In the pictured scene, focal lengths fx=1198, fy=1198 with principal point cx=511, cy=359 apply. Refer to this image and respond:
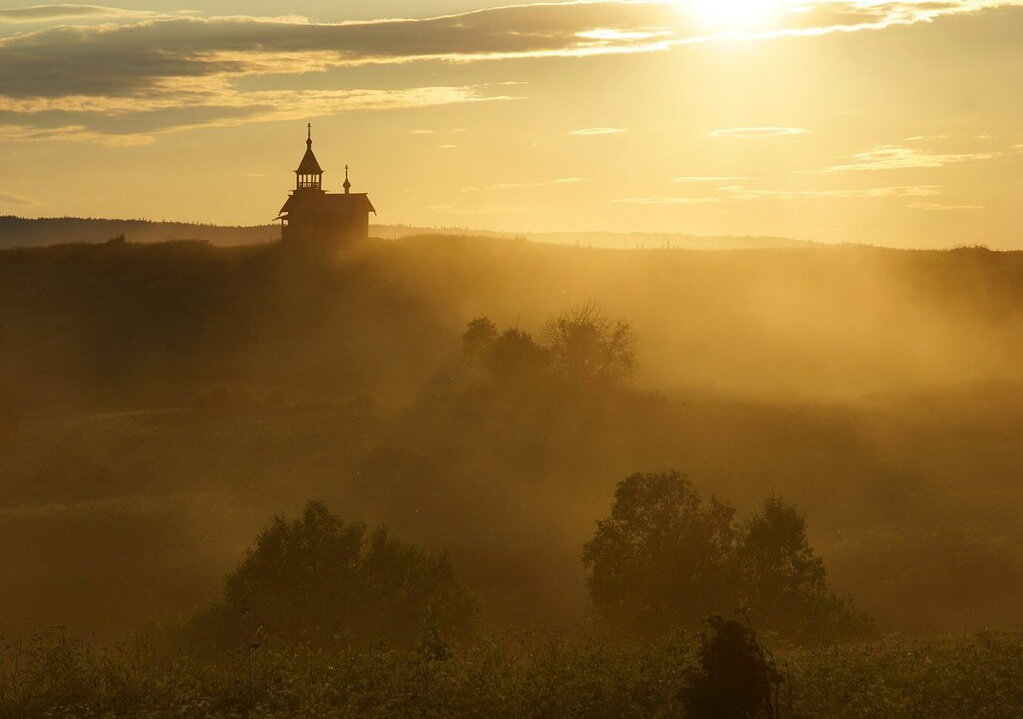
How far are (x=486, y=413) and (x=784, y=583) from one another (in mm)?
42640

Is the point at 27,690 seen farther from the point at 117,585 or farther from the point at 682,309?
the point at 682,309

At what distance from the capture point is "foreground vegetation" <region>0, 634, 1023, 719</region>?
2161cm

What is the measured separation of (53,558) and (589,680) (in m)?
39.7

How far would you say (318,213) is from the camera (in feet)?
436

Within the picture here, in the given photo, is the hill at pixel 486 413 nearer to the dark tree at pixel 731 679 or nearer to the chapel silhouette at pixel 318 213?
the chapel silhouette at pixel 318 213

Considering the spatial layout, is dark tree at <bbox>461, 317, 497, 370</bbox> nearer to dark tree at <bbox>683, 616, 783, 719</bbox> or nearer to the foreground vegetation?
the foreground vegetation

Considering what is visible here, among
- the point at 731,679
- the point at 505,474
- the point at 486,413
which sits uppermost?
the point at 731,679

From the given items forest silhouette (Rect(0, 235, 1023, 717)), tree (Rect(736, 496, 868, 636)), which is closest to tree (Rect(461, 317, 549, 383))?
forest silhouette (Rect(0, 235, 1023, 717))

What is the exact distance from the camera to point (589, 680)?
22609 mm

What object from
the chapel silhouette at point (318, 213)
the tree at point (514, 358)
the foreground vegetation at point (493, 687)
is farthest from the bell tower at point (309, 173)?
the foreground vegetation at point (493, 687)

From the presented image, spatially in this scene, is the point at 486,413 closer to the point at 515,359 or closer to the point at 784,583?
the point at 515,359

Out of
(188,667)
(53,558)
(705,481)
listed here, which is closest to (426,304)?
(705,481)

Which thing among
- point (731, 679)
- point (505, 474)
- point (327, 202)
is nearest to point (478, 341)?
point (505, 474)

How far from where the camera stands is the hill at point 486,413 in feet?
175
